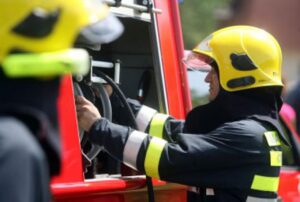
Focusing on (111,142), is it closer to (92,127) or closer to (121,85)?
(92,127)

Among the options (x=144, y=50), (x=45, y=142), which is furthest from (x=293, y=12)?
(x=45, y=142)

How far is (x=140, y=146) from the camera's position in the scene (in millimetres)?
3494

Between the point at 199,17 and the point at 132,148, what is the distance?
21738mm

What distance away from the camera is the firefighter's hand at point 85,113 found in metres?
3.38

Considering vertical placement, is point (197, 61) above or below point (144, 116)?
above

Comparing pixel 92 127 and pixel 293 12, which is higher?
pixel 293 12

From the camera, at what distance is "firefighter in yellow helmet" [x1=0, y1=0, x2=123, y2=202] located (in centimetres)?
178

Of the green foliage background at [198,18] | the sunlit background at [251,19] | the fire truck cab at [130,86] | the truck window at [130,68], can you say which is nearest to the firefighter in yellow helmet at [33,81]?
the fire truck cab at [130,86]

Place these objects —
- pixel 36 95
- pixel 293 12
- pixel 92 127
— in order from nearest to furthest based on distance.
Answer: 1. pixel 36 95
2. pixel 92 127
3. pixel 293 12

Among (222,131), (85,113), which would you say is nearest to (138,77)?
(222,131)

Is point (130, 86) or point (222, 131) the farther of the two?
point (130, 86)

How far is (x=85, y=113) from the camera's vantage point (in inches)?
133

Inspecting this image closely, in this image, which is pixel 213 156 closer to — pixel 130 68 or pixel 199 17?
pixel 130 68

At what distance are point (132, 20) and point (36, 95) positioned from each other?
2.11 meters
